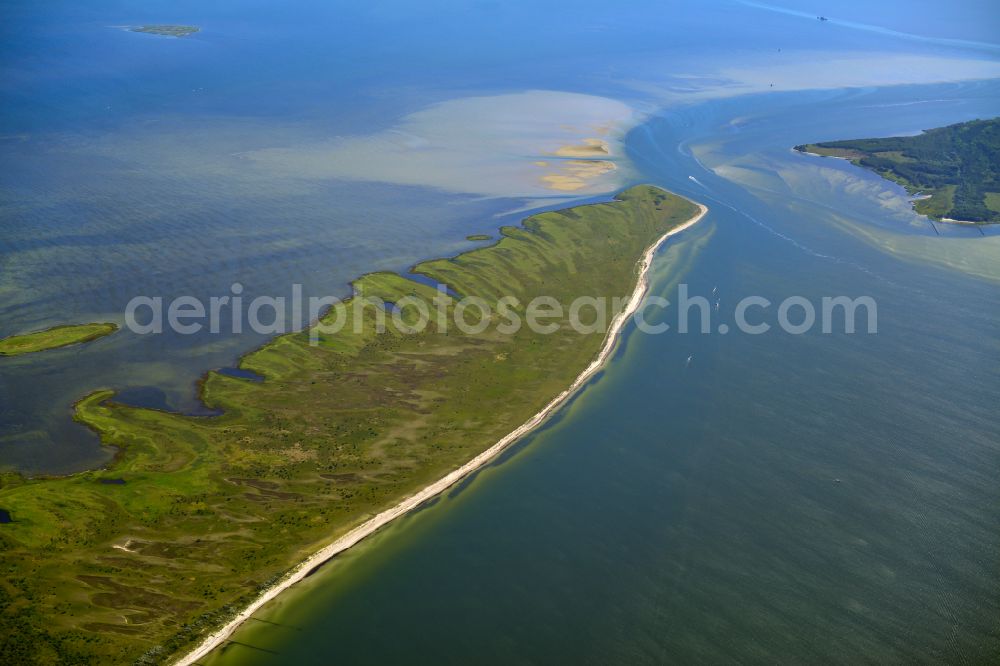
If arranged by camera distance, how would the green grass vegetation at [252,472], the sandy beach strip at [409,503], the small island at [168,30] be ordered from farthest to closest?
1. the small island at [168,30]
2. the green grass vegetation at [252,472]
3. the sandy beach strip at [409,503]

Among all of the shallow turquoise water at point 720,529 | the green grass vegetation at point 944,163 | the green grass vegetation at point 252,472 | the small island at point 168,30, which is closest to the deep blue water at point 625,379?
the shallow turquoise water at point 720,529

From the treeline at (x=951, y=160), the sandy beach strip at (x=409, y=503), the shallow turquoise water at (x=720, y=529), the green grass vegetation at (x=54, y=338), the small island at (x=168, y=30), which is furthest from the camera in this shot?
the small island at (x=168, y=30)

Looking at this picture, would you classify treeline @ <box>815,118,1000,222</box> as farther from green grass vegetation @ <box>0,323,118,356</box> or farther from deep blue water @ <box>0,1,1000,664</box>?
green grass vegetation @ <box>0,323,118,356</box>

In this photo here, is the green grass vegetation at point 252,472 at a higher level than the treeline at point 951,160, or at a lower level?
lower

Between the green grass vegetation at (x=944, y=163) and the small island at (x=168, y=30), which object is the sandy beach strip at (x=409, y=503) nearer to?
the green grass vegetation at (x=944, y=163)

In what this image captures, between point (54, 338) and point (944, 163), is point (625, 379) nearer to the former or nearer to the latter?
point (54, 338)

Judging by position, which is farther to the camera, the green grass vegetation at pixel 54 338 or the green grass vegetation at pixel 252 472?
the green grass vegetation at pixel 54 338

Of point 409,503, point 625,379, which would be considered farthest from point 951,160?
point 409,503

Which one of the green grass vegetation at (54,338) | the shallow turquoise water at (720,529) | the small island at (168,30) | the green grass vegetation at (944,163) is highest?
the small island at (168,30)
